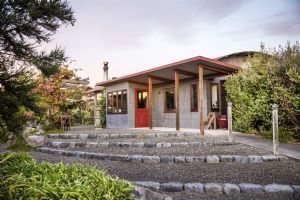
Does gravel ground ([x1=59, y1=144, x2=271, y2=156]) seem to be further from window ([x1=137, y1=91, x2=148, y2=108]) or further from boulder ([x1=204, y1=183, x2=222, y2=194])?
window ([x1=137, y1=91, x2=148, y2=108])

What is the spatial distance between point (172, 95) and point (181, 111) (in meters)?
1.34

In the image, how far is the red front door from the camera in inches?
674

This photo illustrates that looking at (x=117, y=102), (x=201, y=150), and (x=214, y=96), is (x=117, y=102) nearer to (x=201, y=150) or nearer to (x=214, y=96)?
(x=214, y=96)

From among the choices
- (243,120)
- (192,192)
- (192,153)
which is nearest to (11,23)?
(192,192)

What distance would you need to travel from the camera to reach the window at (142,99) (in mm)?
17406

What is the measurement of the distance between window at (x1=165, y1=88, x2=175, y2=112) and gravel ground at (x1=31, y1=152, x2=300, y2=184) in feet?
34.0

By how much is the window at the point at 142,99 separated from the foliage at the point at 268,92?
7.02 metres

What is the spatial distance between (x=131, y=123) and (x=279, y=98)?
31.2ft

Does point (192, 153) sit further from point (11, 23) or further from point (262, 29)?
point (262, 29)

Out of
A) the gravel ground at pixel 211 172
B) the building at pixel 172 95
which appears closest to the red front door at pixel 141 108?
the building at pixel 172 95

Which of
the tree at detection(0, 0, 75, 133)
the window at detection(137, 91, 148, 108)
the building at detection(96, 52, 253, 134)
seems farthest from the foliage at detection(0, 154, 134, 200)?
the window at detection(137, 91, 148, 108)

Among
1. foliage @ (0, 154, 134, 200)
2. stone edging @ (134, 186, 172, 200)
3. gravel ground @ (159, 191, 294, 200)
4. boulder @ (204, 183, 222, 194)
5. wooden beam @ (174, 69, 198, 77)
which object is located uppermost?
wooden beam @ (174, 69, 198, 77)

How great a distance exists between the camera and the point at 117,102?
1783 centimetres

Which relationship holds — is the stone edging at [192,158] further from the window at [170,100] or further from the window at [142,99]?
the window at [142,99]
